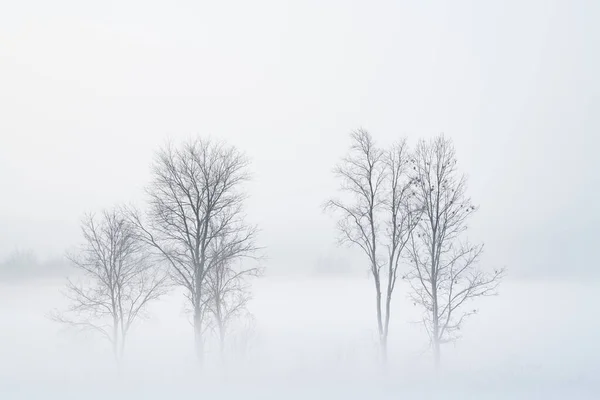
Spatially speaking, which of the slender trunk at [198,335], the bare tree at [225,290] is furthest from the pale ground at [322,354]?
the bare tree at [225,290]

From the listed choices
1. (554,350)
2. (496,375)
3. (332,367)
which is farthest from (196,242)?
(554,350)

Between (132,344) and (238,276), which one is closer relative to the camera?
(238,276)

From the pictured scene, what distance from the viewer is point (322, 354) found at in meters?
32.2

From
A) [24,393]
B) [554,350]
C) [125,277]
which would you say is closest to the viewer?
[24,393]

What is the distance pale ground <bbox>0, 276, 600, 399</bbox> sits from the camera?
1884 cm

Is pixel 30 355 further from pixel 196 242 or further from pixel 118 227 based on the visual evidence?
pixel 196 242

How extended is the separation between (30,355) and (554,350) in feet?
127

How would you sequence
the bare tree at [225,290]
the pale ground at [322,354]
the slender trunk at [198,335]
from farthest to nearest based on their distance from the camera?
the bare tree at [225,290], the slender trunk at [198,335], the pale ground at [322,354]

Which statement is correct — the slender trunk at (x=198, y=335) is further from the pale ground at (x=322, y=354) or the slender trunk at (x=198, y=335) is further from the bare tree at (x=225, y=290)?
the bare tree at (x=225, y=290)

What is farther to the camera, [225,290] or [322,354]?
[322,354]

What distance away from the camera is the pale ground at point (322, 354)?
18.8 metres

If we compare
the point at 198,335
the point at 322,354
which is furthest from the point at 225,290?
the point at 322,354

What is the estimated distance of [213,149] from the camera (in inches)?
953

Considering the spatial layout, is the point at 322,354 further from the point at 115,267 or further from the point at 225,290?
the point at 115,267
